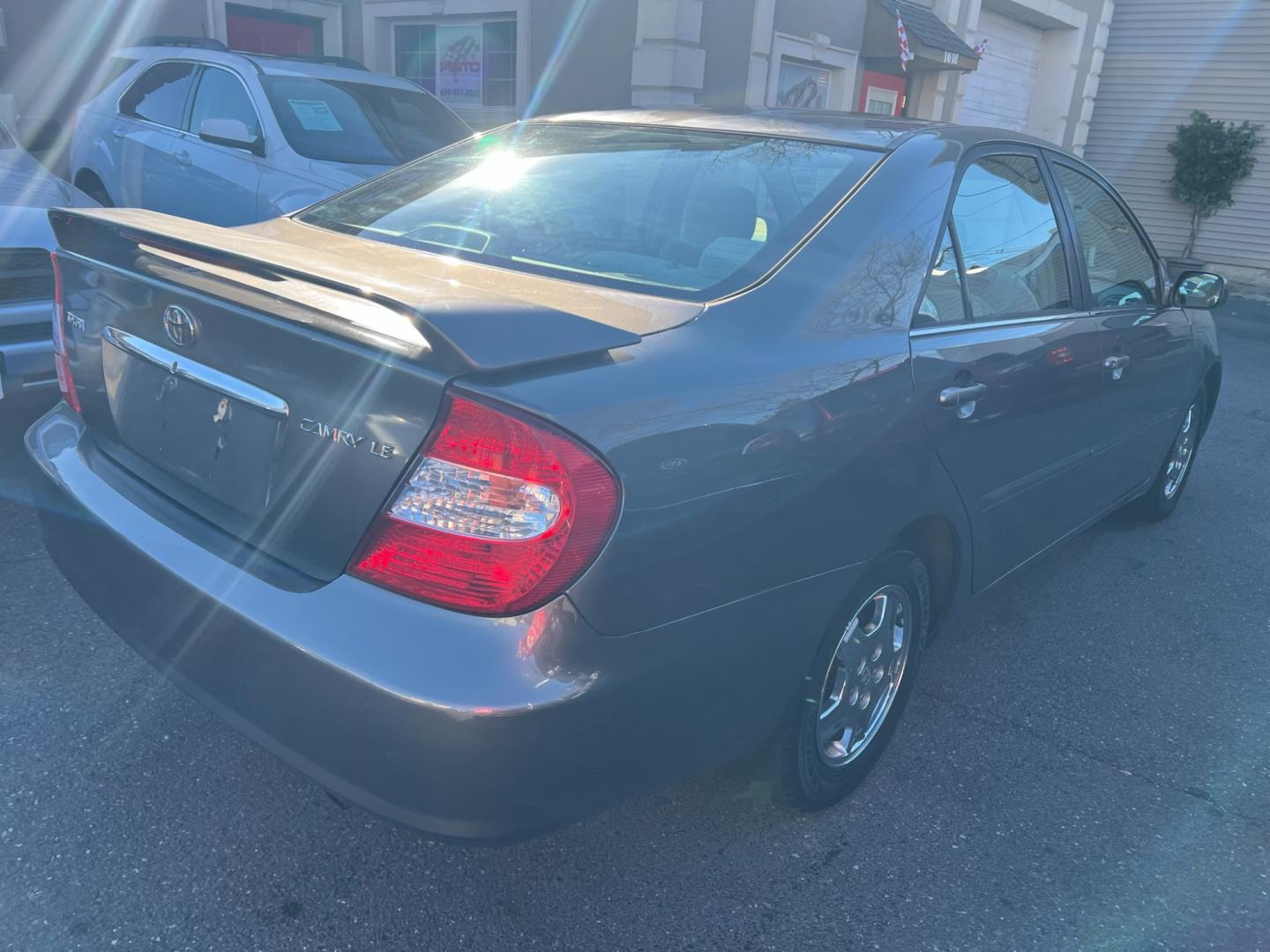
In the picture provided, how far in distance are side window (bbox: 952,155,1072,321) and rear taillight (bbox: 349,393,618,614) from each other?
152 cm

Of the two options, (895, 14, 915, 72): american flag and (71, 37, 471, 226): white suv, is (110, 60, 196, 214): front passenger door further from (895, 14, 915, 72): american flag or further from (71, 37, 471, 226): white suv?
(895, 14, 915, 72): american flag

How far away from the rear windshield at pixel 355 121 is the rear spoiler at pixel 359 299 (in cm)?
436

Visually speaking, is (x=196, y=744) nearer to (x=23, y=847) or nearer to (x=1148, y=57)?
(x=23, y=847)

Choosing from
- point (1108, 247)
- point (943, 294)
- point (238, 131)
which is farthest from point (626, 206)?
point (238, 131)

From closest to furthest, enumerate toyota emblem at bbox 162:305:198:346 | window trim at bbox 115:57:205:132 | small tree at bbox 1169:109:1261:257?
1. toyota emblem at bbox 162:305:198:346
2. window trim at bbox 115:57:205:132
3. small tree at bbox 1169:109:1261:257

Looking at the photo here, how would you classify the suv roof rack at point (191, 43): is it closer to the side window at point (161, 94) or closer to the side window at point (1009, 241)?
the side window at point (161, 94)

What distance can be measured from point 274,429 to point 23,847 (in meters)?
1.13

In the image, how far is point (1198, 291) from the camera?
411 cm

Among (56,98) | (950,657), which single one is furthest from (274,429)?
(56,98)

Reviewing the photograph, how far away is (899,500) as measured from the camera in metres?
2.35

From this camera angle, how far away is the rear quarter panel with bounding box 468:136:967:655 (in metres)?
1.72

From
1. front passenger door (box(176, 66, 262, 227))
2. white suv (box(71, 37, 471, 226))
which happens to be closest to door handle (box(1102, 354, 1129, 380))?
white suv (box(71, 37, 471, 226))

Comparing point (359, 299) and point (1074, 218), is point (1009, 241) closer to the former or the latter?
point (1074, 218)

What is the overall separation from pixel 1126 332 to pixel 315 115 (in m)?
5.16
